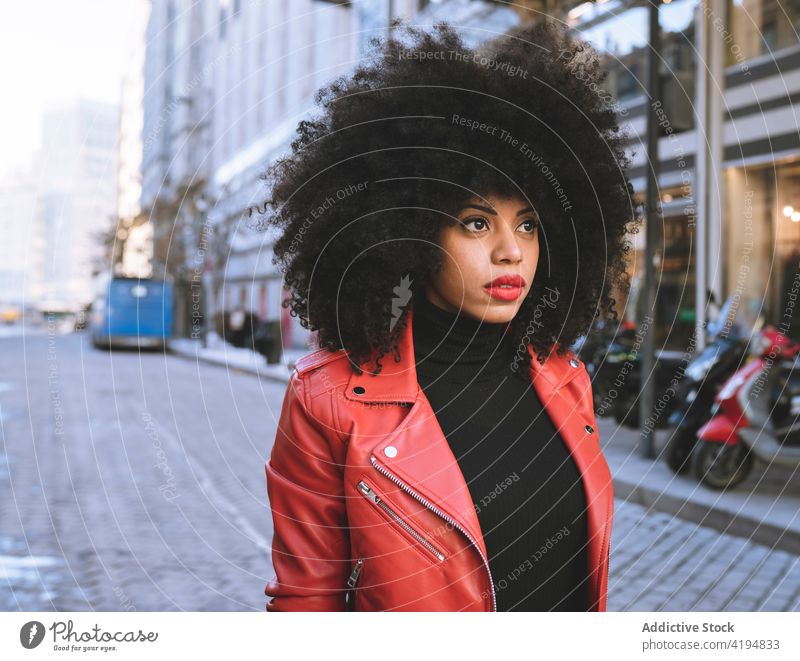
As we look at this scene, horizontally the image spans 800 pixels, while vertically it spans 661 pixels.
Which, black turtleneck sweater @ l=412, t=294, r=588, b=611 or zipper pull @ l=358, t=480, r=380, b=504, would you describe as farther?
black turtleneck sweater @ l=412, t=294, r=588, b=611

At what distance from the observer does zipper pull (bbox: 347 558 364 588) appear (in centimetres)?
131

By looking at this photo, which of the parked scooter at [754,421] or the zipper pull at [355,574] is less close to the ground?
the zipper pull at [355,574]

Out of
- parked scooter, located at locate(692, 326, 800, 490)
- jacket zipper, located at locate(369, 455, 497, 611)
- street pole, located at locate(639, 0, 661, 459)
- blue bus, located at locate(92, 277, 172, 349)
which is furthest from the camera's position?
blue bus, located at locate(92, 277, 172, 349)

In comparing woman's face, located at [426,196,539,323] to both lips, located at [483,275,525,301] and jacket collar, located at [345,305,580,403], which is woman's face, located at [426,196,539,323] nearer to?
lips, located at [483,275,525,301]

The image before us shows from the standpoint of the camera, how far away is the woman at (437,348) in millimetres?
1291

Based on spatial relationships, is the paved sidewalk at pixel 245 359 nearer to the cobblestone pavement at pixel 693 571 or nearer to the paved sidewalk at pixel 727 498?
the cobblestone pavement at pixel 693 571

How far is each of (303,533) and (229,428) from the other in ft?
24.4

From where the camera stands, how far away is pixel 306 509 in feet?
4.24

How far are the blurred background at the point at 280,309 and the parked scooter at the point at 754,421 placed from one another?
0.05 feet

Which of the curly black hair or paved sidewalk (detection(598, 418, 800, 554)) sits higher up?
the curly black hair

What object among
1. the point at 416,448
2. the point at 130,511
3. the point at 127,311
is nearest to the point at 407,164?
the point at 416,448

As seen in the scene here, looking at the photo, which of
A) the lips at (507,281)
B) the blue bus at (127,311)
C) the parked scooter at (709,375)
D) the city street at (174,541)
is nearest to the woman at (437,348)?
the lips at (507,281)

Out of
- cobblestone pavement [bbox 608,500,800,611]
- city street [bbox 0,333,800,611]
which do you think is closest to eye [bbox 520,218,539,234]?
city street [bbox 0,333,800,611]
